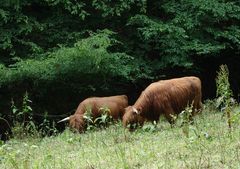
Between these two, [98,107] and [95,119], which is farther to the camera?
[98,107]

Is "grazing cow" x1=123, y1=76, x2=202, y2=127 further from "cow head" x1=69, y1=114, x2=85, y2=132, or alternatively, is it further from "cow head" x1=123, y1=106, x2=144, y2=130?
"cow head" x1=69, y1=114, x2=85, y2=132

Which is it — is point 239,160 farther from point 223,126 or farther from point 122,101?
point 122,101

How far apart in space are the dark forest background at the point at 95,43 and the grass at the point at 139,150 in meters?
3.62

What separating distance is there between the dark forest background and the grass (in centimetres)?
362

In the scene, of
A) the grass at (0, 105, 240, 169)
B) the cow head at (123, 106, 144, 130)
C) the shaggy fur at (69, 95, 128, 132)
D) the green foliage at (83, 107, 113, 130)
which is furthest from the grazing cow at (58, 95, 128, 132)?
the grass at (0, 105, 240, 169)

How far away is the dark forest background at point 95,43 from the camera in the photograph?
13.1 meters

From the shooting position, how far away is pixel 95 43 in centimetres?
1291

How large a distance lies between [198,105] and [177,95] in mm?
665

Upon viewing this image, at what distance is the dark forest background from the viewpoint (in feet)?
43.0

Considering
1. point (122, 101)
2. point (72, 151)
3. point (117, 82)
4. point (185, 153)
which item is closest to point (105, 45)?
point (122, 101)

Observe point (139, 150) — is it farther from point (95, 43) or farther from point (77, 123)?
point (95, 43)

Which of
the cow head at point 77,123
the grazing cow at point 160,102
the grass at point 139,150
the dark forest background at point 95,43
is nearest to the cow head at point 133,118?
the grazing cow at point 160,102

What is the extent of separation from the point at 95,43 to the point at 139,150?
6.27 meters

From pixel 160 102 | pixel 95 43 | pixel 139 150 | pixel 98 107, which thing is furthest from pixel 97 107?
pixel 139 150
